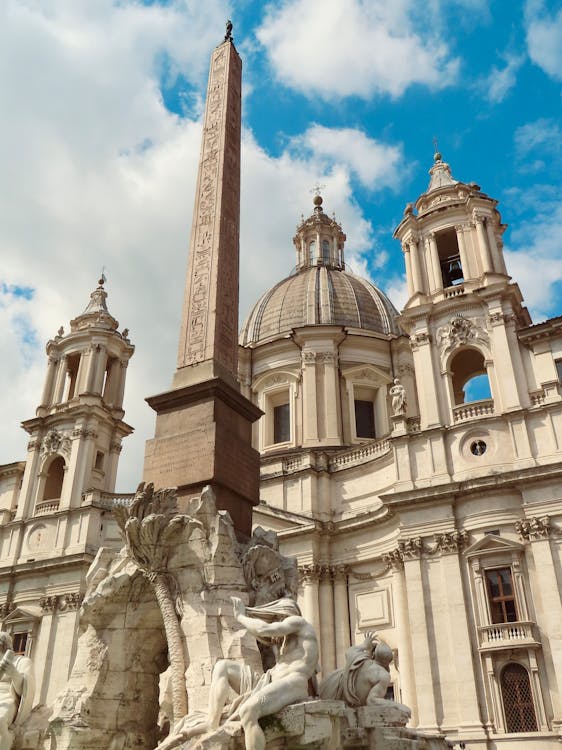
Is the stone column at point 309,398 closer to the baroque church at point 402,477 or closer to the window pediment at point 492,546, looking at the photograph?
the baroque church at point 402,477

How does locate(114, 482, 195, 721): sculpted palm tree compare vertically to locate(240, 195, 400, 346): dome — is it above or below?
below

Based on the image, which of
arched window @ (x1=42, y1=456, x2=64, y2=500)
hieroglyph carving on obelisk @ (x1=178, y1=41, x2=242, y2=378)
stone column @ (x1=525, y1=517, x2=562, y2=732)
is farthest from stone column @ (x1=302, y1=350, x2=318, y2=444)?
hieroglyph carving on obelisk @ (x1=178, y1=41, x2=242, y2=378)

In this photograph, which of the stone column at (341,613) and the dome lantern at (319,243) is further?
the dome lantern at (319,243)

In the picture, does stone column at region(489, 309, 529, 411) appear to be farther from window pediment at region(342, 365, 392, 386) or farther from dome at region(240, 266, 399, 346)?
dome at region(240, 266, 399, 346)

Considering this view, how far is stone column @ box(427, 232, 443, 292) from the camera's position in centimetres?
2706

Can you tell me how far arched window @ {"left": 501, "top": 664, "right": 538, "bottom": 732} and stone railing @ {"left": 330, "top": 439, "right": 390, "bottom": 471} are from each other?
8.65m

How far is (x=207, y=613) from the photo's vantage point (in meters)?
8.57

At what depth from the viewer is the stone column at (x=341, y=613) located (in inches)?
949

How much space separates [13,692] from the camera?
32.3 feet

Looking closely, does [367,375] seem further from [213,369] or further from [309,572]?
[213,369]

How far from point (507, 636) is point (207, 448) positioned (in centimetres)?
1397

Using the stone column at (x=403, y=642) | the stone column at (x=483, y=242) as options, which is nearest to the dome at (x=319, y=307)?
the stone column at (x=483, y=242)

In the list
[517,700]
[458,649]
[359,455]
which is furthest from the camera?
[359,455]

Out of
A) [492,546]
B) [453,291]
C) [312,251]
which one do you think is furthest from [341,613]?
[312,251]
